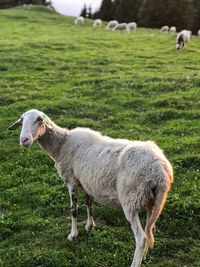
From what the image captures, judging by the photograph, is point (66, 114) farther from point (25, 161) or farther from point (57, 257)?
point (57, 257)

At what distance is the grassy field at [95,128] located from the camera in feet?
28.0

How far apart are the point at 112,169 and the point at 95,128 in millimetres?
7226

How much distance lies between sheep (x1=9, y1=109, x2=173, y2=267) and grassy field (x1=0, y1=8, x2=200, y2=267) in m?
0.68

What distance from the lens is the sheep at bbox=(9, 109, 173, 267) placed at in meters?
7.15

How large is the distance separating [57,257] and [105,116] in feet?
28.1

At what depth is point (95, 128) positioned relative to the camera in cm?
1498

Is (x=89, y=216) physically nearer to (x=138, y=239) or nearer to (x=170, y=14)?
(x=138, y=239)

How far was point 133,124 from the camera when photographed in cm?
1520

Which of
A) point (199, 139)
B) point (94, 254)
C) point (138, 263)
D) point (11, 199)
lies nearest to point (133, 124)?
point (199, 139)

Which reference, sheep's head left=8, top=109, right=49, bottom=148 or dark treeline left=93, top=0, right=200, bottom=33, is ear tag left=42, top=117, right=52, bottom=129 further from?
dark treeline left=93, top=0, right=200, bottom=33

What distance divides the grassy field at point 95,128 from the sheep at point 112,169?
68 cm

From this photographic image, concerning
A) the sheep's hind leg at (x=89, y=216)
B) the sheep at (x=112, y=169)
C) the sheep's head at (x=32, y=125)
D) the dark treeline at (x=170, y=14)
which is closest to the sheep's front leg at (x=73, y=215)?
the sheep at (x=112, y=169)

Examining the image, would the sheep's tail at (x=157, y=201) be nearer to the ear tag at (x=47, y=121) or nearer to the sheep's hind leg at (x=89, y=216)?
the sheep's hind leg at (x=89, y=216)

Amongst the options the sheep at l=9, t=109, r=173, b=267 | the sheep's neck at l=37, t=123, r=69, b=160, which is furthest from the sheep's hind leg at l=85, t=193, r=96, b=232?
the sheep's neck at l=37, t=123, r=69, b=160
